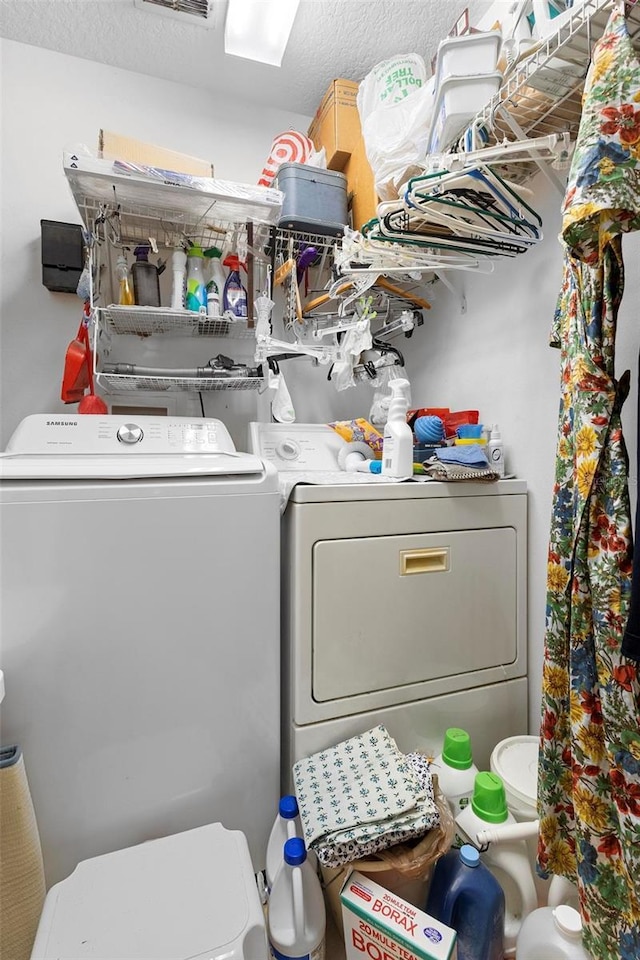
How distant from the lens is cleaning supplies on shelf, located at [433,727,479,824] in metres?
1.12

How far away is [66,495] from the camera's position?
3.18 feet

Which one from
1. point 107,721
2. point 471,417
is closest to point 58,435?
point 107,721

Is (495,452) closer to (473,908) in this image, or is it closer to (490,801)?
(490,801)

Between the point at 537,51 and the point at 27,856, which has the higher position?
the point at 537,51

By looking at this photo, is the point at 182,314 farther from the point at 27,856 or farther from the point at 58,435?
the point at 27,856

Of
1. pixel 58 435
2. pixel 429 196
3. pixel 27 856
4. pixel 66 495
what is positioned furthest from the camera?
pixel 58 435

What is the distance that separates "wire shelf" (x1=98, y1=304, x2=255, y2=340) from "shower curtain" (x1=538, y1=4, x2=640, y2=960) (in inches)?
44.9

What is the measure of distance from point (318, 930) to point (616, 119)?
1.57 metres

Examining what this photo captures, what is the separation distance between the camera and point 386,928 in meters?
0.82

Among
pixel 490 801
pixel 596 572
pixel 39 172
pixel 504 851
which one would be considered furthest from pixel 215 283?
pixel 504 851

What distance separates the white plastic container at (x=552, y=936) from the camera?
2.66 feet

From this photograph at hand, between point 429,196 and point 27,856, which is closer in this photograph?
point 27,856

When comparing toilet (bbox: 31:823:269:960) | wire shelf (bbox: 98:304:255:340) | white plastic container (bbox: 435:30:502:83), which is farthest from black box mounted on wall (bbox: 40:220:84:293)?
toilet (bbox: 31:823:269:960)

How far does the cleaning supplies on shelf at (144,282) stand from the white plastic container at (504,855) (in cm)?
170
